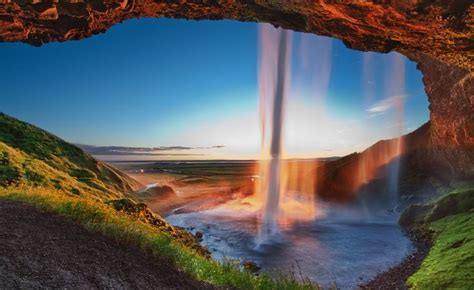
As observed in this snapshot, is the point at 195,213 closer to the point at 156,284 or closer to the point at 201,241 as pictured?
the point at 201,241

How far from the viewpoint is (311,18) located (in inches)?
492

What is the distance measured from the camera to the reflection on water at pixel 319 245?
899 inches

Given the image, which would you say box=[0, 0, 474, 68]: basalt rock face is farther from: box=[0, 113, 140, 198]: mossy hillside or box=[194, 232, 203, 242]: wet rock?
box=[194, 232, 203, 242]: wet rock

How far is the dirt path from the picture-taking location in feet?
24.6

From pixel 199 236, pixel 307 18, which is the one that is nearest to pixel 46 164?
pixel 199 236

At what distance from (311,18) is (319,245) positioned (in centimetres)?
2072

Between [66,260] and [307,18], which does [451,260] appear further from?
[66,260]

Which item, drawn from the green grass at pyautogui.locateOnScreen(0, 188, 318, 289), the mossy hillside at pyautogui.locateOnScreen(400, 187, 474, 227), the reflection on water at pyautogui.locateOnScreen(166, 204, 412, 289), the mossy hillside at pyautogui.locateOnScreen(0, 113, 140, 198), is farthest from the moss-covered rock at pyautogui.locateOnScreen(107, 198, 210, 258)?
the mossy hillside at pyautogui.locateOnScreen(400, 187, 474, 227)

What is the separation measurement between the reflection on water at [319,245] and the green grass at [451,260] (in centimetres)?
301

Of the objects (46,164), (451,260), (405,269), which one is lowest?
(405,269)

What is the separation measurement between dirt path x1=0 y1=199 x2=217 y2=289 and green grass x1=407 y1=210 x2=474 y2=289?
1026cm

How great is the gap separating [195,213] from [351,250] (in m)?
21.0

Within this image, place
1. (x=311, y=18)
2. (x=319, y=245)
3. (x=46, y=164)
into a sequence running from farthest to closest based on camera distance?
1. (x=46, y=164)
2. (x=319, y=245)
3. (x=311, y=18)

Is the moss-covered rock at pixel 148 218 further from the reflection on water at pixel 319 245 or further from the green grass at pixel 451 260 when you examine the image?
the green grass at pixel 451 260
